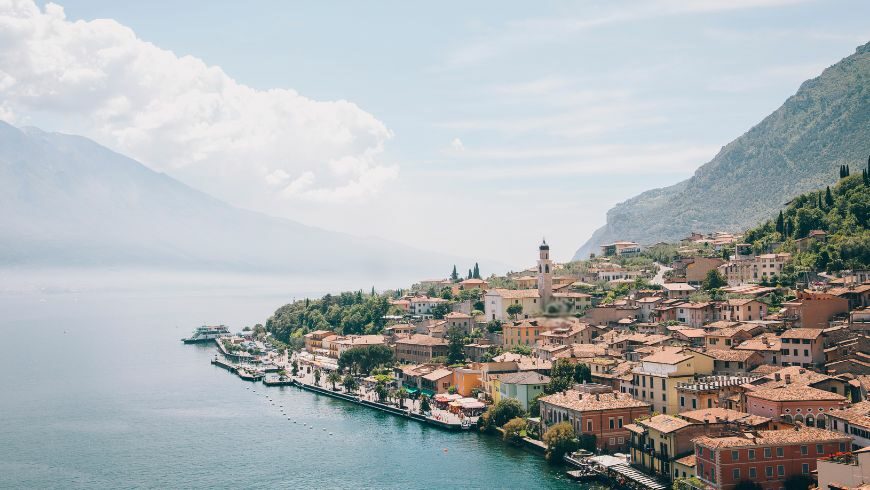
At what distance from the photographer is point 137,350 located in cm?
10200

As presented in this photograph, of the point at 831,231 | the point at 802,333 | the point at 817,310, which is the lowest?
the point at 802,333

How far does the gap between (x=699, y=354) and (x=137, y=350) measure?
76.7 meters

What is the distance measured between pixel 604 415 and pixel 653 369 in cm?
366

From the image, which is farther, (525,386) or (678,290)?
(678,290)

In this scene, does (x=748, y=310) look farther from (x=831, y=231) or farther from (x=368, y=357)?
(x=368, y=357)

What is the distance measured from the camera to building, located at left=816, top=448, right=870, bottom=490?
89.6ft

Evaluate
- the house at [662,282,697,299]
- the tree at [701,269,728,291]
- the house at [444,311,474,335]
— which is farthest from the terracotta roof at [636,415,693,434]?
the house at [444,311,474,335]

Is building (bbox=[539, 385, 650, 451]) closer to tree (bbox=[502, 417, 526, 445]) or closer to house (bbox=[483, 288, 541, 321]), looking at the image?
tree (bbox=[502, 417, 526, 445])

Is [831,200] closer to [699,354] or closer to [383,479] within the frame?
[699,354]

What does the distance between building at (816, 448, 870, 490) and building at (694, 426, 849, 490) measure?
1149 millimetres

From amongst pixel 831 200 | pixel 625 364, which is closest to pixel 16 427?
pixel 625 364

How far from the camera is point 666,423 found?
114ft

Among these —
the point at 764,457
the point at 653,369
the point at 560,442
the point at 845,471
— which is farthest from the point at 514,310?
the point at 845,471

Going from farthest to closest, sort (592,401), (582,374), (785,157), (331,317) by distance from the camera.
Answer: (785,157) < (331,317) < (582,374) < (592,401)
